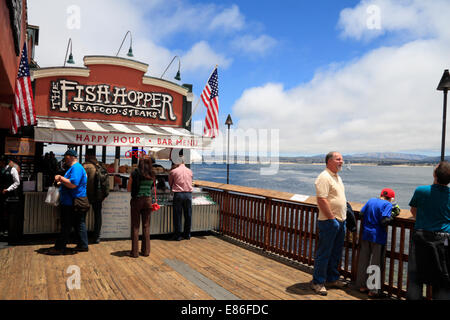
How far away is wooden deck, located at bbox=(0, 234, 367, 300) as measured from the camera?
4219mm

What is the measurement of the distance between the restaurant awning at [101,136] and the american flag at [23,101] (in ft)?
0.98

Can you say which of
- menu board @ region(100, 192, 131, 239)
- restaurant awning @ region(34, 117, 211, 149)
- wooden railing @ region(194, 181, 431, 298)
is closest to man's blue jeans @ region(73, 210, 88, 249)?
menu board @ region(100, 192, 131, 239)

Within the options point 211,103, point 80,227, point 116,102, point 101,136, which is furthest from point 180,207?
point 211,103

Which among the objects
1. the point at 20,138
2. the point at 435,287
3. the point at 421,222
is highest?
the point at 20,138

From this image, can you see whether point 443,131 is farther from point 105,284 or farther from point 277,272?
point 105,284

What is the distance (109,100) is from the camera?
9.40 metres

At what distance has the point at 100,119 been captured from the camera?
9.35 m

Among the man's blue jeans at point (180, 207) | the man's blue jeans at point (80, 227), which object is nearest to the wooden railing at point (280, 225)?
the man's blue jeans at point (180, 207)

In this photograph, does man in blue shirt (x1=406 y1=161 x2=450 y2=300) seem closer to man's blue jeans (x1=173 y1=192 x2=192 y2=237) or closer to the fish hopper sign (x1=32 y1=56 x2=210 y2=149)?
man's blue jeans (x1=173 y1=192 x2=192 y2=237)

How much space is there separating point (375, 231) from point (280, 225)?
213 centimetres

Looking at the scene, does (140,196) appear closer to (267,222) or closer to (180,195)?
(180,195)

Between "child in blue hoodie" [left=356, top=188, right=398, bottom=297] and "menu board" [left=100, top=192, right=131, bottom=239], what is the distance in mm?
4887
